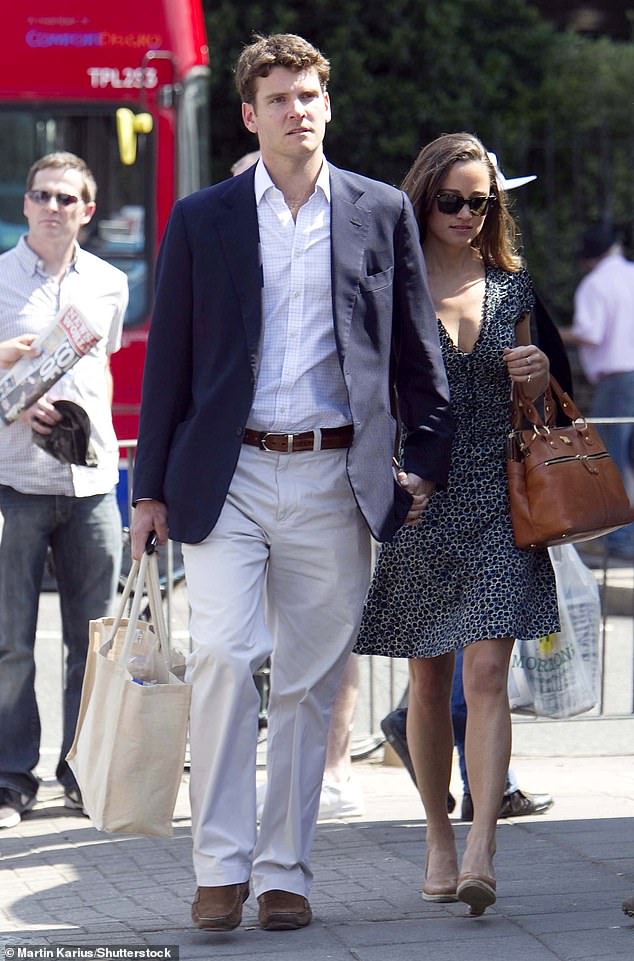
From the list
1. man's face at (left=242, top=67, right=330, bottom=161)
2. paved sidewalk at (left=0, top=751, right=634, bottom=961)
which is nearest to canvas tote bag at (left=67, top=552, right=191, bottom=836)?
paved sidewalk at (left=0, top=751, right=634, bottom=961)

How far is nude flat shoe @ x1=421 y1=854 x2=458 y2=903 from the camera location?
14.7 feet

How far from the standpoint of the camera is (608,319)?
39.3 feet

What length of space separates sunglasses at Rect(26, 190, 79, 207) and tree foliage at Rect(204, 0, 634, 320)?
35.5 feet

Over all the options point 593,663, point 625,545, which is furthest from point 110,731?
point 625,545

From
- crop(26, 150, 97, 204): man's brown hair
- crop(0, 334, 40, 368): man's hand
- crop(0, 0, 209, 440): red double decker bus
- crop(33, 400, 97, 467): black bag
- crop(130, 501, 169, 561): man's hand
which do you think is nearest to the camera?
crop(130, 501, 169, 561): man's hand

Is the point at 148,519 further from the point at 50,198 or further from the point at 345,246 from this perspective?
the point at 50,198

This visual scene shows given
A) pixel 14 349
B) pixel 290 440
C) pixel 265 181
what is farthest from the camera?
pixel 14 349

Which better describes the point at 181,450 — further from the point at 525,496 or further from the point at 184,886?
the point at 184,886

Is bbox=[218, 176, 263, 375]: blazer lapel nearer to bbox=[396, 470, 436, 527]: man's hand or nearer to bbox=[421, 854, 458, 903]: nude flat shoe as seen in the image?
bbox=[396, 470, 436, 527]: man's hand

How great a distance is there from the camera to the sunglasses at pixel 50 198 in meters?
5.72

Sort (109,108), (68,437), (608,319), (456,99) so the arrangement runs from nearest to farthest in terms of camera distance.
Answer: (68,437) < (109,108) < (608,319) < (456,99)

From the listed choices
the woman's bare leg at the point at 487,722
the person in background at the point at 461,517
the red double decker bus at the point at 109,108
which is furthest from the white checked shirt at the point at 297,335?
the red double decker bus at the point at 109,108

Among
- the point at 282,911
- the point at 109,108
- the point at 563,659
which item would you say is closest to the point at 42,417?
the point at 563,659

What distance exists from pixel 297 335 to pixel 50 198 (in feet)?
5.96
